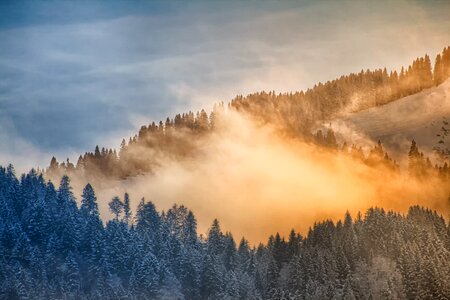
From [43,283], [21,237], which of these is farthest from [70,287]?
[21,237]

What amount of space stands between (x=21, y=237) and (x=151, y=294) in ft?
132

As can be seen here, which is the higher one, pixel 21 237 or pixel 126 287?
pixel 21 237

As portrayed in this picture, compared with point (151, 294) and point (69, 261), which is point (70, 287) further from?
point (151, 294)

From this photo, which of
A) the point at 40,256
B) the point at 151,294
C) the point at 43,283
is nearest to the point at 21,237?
the point at 40,256

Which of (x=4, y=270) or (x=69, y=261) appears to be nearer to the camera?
(x=4, y=270)

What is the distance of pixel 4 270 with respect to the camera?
585 feet

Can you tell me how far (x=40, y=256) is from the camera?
193875mm

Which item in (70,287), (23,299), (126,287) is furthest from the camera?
(126,287)

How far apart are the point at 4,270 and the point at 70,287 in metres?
17.8

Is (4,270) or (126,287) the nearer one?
(4,270)

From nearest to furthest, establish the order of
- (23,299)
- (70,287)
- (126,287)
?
(23,299)
(70,287)
(126,287)

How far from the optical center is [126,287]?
198000 mm

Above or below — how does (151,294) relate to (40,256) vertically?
below

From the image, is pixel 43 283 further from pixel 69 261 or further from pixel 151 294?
pixel 151 294
